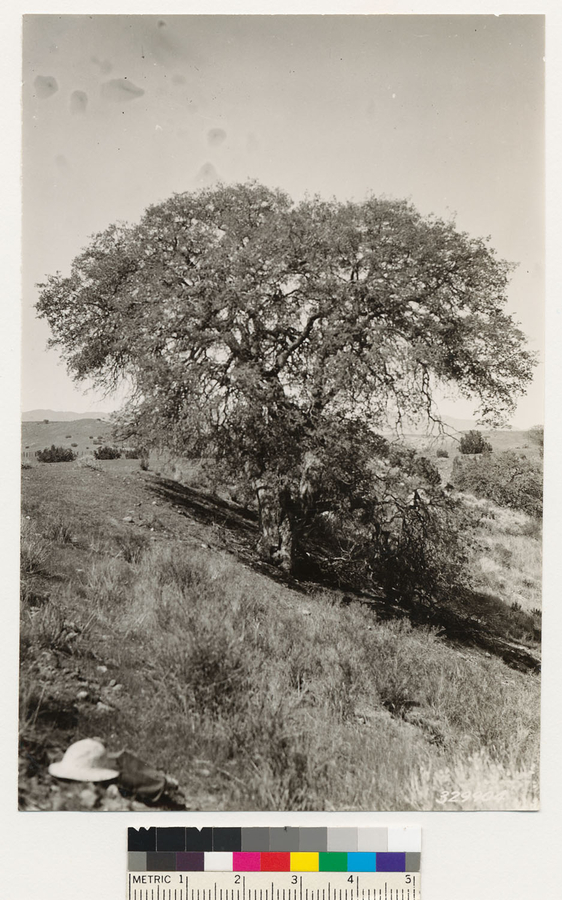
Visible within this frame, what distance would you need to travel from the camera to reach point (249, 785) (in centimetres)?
389

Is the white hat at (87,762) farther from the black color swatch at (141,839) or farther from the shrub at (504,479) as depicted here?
the shrub at (504,479)

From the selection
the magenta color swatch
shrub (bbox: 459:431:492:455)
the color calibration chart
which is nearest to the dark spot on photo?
shrub (bbox: 459:431:492:455)

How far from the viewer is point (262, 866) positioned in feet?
13.0

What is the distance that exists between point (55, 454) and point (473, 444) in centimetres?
336

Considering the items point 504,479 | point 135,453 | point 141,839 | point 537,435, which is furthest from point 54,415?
point 537,435

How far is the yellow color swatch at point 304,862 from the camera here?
3.97m

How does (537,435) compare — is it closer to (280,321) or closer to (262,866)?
(280,321)

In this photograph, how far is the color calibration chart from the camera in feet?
12.9

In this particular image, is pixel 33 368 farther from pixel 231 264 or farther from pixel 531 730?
pixel 531 730

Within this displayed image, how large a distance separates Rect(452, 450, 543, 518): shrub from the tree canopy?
38cm

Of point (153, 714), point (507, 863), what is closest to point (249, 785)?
point (153, 714)

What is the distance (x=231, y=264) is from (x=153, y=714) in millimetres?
3389

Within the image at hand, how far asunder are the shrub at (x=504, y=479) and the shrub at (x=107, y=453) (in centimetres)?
286

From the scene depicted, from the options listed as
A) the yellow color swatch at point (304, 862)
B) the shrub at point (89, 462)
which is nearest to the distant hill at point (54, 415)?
the shrub at point (89, 462)
